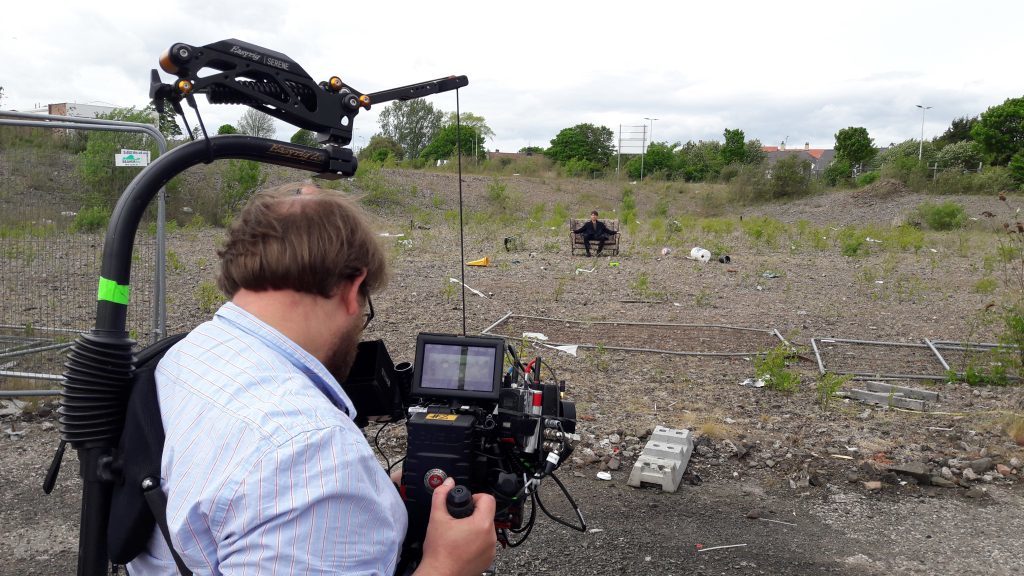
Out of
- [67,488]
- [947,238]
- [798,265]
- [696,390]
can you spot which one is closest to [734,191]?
[947,238]

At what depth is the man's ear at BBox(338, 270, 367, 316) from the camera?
142 cm

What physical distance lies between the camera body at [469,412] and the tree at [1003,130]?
50635 mm

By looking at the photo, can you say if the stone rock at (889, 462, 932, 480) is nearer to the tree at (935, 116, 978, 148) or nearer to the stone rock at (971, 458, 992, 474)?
the stone rock at (971, 458, 992, 474)

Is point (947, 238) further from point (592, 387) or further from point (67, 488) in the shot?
point (67, 488)

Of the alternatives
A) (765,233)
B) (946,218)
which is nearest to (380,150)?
(765,233)

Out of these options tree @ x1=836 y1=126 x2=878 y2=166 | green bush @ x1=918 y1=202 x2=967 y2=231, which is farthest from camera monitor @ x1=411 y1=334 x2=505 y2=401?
tree @ x1=836 y1=126 x2=878 y2=166

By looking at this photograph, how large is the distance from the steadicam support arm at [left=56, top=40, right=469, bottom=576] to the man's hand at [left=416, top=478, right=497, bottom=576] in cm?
58

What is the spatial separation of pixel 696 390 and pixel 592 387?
0.89 meters

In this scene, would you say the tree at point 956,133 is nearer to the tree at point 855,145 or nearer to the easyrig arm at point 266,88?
the tree at point 855,145

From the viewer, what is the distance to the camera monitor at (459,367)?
223 centimetres

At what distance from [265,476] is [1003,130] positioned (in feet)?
175

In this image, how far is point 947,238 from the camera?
19859 mm

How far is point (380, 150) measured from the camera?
142 feet

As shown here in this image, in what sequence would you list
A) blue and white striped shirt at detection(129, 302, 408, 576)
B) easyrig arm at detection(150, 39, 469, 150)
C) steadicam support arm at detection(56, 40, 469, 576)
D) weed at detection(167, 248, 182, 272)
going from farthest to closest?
weed at detection(167, 248, 182, 272) → easyrig arm at detection(150, 39, 469, 150) → steadicam support arm at detection(56, 40, 469, 576) → blue and white striped shirt at detection(129, 302, 408, 576)
